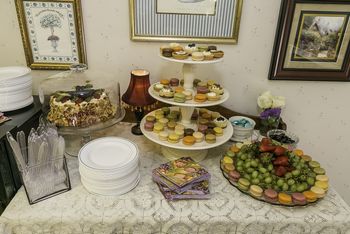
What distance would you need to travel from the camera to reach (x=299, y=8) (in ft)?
4.00

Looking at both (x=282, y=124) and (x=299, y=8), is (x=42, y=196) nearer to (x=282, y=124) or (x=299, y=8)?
(x=282, y=124)

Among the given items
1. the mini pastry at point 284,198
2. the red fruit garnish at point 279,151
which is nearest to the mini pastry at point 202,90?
the red fruit garnish at point 279,151

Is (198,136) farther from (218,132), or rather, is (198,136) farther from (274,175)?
(274,175)

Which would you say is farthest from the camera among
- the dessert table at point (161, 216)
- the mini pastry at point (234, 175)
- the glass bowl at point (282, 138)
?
the glass bowl at point (282, 138)

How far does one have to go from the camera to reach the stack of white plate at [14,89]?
3.61 feet

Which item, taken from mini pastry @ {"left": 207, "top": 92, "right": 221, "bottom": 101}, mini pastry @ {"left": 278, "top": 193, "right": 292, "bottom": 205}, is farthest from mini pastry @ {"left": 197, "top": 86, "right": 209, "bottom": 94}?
mini pastry @ {"left": 278, "top": 193, "right": 292, "bottom": 205}

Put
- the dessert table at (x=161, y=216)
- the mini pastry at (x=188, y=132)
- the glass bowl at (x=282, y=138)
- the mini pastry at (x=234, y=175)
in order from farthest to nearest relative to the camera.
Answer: the glass bowl at (x=282, y=138) < the mini pastry at (x=188, y=132) < the mini pastry at (x=234, y=175) < the dessert table at (x=161, y=216)

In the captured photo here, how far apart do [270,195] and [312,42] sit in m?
0.76

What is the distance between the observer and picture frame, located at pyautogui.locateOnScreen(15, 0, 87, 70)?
48.5 inches

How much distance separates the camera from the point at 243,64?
1.35 meters

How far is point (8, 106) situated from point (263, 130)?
1.10 meters

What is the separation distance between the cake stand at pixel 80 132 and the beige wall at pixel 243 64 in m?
0.28

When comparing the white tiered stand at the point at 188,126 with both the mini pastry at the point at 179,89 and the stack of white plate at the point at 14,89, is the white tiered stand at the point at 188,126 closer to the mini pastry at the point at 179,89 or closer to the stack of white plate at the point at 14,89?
the mini pastry at the point at 179,89

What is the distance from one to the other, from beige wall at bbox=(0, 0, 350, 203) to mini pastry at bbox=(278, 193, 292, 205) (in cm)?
59
